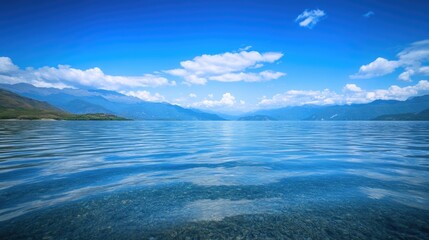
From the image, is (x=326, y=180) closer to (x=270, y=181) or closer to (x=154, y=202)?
(x=270, y=181)

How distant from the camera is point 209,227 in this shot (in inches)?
275

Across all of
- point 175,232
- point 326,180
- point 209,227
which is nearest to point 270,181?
point 326,180

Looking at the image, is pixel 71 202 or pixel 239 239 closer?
pixel 239 239

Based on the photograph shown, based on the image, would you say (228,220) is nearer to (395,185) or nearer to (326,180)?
(326,180)

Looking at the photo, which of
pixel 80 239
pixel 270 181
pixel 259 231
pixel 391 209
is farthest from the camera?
pixel 270 181

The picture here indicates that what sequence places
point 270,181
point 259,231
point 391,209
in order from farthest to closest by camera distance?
1. point 270,181
2. point 391,209
3. point 259,231

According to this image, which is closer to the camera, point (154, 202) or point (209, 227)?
point (209, 227)

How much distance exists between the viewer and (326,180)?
40.8ft

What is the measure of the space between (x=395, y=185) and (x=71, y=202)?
1593 centimetres

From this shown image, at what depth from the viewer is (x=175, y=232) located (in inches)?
263

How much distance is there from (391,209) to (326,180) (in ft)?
13.6

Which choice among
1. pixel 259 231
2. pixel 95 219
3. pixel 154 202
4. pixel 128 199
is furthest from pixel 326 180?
pixel 95 219

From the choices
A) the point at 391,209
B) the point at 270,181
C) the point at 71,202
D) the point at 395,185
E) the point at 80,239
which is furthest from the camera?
the point at 270,181

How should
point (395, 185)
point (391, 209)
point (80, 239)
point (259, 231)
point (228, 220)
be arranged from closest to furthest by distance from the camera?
point (80, 239)
point (259, 231)
point (228, 220)
point (391, 209)
point (395, 185)
